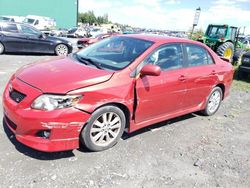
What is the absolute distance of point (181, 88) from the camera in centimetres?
455

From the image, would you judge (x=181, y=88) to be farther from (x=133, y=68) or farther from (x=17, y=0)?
(x=17, y=0)

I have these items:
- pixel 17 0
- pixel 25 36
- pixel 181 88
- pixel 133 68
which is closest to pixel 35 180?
pixel 133 68

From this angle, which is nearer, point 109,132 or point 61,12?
point 109,132

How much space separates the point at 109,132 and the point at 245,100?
5.16 meters

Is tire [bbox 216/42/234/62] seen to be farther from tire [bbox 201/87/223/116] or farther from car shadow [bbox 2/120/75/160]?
car shadow [bbox 2/120/75/160]

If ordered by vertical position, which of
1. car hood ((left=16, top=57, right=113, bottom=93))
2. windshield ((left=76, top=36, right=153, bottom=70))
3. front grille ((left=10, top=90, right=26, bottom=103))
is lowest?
front grille ((left=10, top=90, right=26, bottom=103))

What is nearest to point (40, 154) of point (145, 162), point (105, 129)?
point (105, 129)

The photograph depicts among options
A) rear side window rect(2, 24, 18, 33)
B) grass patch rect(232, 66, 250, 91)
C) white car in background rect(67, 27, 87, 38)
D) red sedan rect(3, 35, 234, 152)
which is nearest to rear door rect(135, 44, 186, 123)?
red sedan rect(3, 35, 234, 152)

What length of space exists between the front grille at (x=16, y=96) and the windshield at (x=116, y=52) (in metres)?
1.19

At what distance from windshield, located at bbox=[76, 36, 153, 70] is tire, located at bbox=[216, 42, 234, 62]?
929 cm

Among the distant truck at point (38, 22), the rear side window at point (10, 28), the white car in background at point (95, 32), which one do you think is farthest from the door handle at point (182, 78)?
the white car in background at point (95, 32)

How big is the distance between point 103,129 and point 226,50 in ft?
36.2

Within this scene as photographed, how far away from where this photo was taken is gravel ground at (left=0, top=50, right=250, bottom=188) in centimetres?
314

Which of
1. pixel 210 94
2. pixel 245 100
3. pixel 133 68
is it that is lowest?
pixel 245 100
